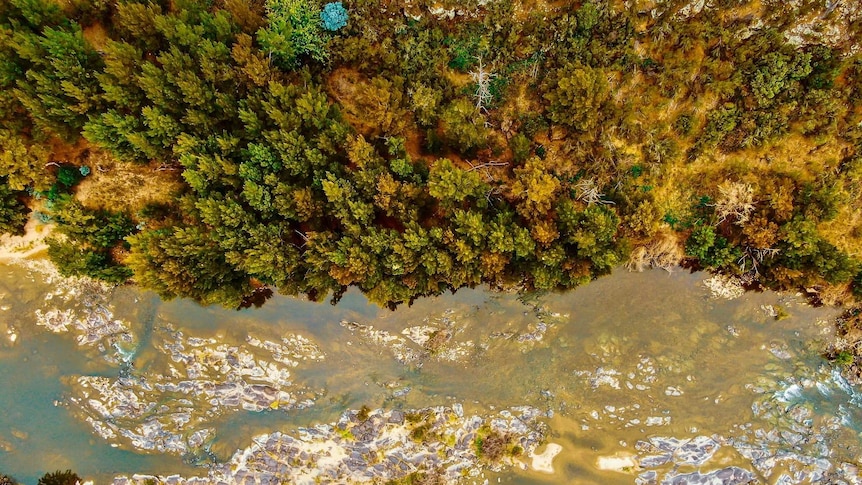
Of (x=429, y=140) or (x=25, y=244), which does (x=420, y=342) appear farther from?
(x=25, y=244)

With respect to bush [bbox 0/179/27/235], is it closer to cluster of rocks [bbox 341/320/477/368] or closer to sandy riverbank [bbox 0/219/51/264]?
sandy riverbank [bbox 0/219/51/264]

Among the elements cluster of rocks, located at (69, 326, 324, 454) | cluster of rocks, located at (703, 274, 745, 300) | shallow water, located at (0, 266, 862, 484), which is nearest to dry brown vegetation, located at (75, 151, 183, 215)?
shallow water, located at (0, 266, 862, 484)

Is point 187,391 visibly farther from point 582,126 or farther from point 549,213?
point 582,126

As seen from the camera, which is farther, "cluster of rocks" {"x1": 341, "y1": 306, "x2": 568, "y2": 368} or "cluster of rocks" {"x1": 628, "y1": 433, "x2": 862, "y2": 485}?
"cluster of rocks" {"x1": 341, "y1": 306, "x2": 568, "y2": 368}

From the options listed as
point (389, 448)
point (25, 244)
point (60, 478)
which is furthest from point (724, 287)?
point (60, 478)

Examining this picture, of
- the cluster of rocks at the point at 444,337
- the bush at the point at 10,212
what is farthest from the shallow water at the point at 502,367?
the bush at the point at 10,212
